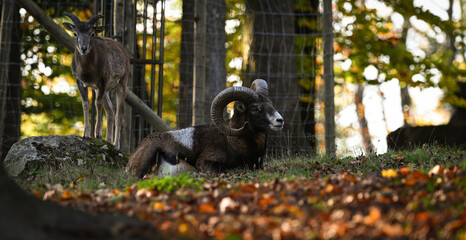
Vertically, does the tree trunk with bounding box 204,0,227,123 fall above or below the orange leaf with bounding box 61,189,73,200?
above

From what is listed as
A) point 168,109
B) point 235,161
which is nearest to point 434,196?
point 235,161

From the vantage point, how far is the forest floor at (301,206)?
4.50 metres

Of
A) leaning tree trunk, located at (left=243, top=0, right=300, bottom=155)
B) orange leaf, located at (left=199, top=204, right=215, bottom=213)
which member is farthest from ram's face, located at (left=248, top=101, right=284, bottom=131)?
orange leaf, located at (left=199, top=204, right=215, bottom=213)

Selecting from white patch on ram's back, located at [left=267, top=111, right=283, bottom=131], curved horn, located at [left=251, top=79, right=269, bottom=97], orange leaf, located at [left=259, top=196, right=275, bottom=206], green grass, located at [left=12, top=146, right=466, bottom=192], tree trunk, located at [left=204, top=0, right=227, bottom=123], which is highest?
tree trunk, located at [left=204, top=0, right=227, bottom=123]

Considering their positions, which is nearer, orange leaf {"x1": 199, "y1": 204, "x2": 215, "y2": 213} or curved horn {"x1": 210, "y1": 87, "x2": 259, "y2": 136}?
orange leaf {"x1": 199, "y1": 204, "x2": 215, "y2": 213}

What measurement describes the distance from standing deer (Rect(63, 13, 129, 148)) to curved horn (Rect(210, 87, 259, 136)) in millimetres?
Result: 2309

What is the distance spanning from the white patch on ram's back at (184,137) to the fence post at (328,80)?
3.62 m

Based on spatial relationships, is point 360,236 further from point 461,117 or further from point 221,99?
point 461,117

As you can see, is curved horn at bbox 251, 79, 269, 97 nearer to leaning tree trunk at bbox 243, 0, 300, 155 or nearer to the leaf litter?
leaning tree trunk at bbox 243, 0, 300, 155

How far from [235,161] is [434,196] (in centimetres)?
508

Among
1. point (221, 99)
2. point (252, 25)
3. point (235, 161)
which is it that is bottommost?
point (235, 161)

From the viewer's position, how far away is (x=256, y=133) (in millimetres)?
10258

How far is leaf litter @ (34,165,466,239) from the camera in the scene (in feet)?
14.8

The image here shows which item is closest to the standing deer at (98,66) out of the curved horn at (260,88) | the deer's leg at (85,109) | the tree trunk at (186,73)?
the deer's leg at (85,109)
